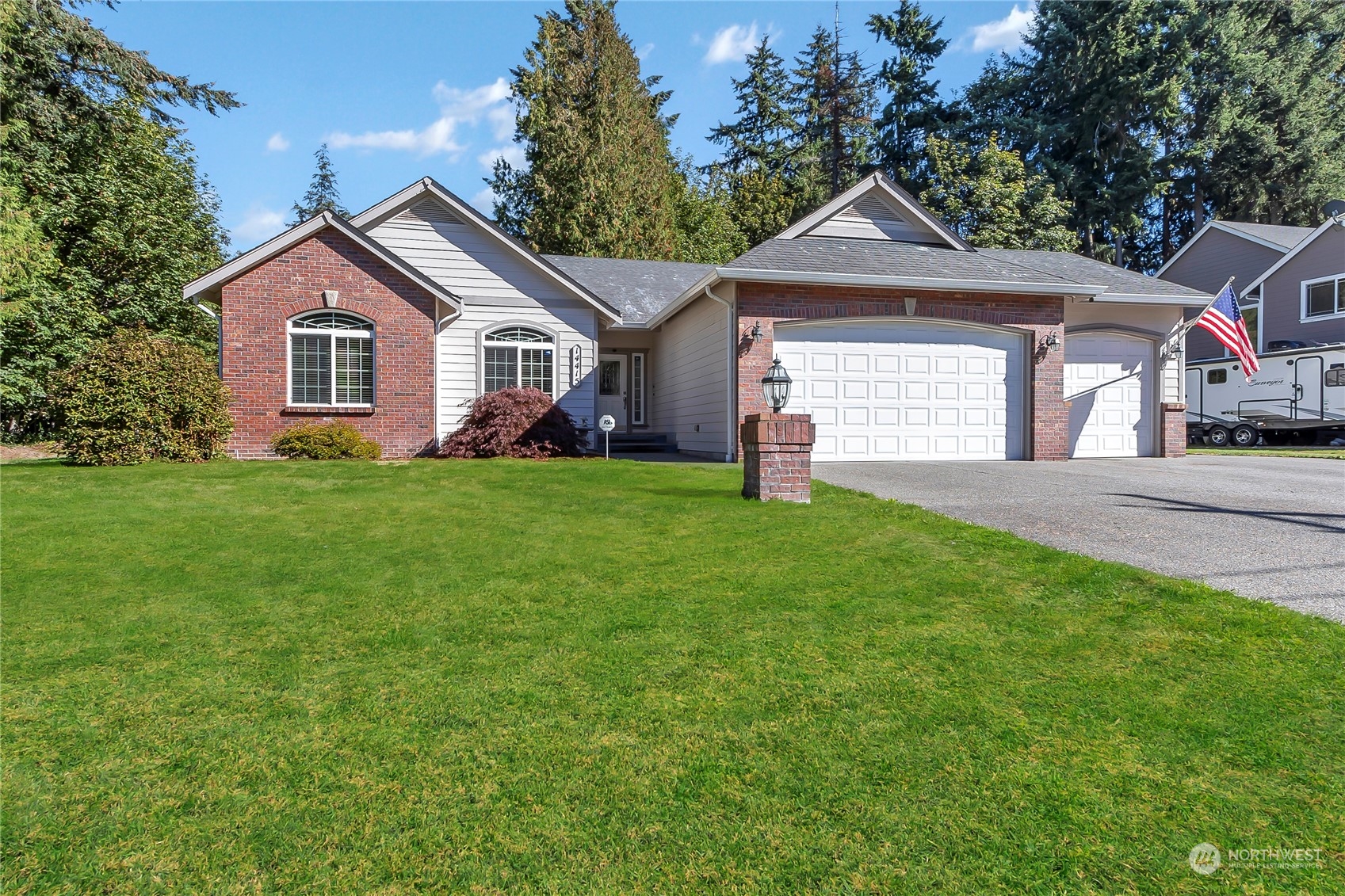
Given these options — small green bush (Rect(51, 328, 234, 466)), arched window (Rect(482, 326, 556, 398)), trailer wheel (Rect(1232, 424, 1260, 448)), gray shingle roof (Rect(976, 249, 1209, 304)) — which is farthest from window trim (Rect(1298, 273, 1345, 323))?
small green bush (Rect(51, 328, 234, 466))

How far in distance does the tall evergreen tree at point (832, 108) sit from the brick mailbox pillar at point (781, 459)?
33.2m

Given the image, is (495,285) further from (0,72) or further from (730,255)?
(730,255)

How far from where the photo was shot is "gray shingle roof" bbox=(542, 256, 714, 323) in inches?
719

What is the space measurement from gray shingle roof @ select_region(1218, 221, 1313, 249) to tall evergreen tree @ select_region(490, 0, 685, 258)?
67.5ft

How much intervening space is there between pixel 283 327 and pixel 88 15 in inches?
477

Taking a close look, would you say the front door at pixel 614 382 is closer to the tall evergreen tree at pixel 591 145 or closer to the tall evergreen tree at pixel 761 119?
the tall evergreen tree at pixel 591 145

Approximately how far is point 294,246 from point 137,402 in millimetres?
3862

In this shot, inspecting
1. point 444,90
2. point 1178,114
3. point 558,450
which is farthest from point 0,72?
point 1178,114

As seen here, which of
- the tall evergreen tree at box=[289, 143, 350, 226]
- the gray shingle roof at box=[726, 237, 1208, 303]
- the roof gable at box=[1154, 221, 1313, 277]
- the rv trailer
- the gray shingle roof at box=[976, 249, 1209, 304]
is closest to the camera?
the gray shingle roof at box=[726, 237, 1208, 303]

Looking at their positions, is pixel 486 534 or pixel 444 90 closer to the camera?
pixel 486 534

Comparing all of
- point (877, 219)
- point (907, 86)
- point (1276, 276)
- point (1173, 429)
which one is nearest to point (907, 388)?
point (877, 219)

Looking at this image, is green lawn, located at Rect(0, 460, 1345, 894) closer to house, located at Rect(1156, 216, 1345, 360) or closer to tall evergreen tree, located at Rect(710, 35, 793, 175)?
house, located at Rect(1156, 216, 1345, 360)

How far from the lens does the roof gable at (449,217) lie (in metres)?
15.1

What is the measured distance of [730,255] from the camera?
108 ft
